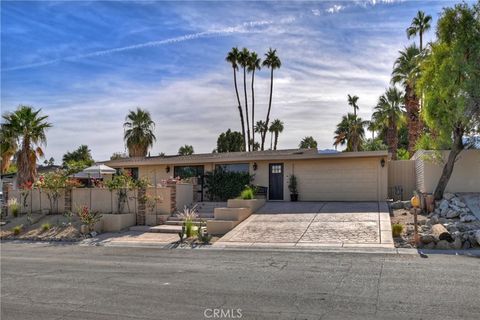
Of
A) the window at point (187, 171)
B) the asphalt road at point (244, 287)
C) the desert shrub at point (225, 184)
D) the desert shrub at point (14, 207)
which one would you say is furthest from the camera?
the window at point (187, 171)

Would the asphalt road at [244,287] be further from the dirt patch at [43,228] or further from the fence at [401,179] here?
the fence at [401,179]

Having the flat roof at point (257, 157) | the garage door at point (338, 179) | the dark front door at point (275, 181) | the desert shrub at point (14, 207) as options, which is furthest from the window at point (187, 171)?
the desert shrub at point (14, 207)

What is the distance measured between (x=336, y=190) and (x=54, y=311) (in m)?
17.2

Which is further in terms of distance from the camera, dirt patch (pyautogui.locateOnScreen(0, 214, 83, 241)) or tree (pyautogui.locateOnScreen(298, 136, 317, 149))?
tree (pyautogui.locateOnScreen(298, 136, 317, 149))

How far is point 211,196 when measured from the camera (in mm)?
23594

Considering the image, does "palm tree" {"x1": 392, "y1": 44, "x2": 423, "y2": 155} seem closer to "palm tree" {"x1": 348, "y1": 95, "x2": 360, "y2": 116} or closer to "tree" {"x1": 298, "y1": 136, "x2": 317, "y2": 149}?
"palm tree" {"x1": 348, "y1": 95, "x2": 360, "y2": 116}

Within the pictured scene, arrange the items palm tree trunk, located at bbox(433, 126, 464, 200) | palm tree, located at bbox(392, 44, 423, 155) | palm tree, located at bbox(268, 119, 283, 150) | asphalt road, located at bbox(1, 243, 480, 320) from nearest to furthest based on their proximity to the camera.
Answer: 1. asphalt road, located at bbox(1, 243, 480, 320)
2. palm tree trunk, located at bbox(433, 126, 464, 200)
3. palm tree, located at bbox(392, 44, 423, 155)
4. palm tree, located at bbox(268, 119, 283, 150)

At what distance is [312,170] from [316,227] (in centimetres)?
770

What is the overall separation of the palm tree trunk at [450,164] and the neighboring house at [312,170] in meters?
4.05

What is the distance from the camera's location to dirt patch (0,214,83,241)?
55.4 feet

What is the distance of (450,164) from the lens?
16.8 m

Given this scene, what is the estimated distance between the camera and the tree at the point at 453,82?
1522 centimetres

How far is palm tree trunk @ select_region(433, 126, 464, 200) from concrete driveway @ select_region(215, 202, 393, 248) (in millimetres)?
2075

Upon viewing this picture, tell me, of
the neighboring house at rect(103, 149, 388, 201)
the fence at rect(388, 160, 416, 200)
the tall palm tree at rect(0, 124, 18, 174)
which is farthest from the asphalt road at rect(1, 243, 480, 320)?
the tall palm tree at rect(0, 124, 18, 174)
